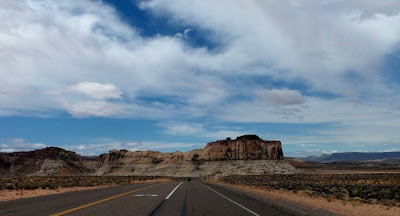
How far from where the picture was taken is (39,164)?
464 feet

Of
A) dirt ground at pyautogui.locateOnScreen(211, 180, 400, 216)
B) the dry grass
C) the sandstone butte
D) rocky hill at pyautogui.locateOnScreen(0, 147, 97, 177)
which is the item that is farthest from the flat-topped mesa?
dirt ground at pyautogui.locateOnScreen(211, 180, 400, 216)

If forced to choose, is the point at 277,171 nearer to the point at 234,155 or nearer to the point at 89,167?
the point at 234,155

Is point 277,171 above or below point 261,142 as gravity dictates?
below

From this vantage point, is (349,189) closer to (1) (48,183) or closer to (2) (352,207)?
(2) (352,207)

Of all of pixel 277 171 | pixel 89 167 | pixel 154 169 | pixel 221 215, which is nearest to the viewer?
pixel 221 215

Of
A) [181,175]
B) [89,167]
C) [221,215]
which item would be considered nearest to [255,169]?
[181,175]

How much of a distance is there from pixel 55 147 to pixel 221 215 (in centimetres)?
15996

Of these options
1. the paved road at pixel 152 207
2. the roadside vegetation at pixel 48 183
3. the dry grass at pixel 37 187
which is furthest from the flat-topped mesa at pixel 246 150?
the paved road at pixel 152 207

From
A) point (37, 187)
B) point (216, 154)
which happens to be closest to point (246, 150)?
point (216, 154)

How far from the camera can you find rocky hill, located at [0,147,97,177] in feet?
444

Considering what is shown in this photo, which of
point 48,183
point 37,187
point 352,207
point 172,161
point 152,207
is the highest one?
point 172,161

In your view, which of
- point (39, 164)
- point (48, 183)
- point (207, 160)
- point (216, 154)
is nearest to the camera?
point (48, 183)

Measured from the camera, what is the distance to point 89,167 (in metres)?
171

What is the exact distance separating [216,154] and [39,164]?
255ft
